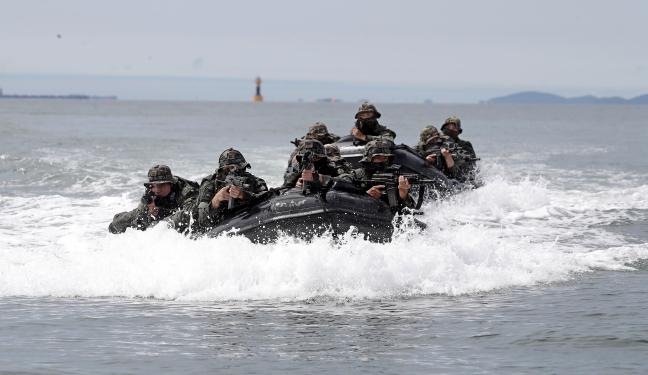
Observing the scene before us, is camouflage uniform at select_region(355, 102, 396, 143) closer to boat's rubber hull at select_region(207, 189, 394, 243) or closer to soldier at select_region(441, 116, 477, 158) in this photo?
soldier at select_region(441, 116, 477, 158)

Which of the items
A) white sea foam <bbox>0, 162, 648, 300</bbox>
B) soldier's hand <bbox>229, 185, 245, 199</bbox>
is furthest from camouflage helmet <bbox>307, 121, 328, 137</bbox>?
soldier's hand <bbox>229, 185, 245, 199</bbox>

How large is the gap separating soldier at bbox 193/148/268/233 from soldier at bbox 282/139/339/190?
563 millimetres

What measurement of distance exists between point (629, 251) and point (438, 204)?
5709mm

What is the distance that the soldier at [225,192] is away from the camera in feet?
42.0

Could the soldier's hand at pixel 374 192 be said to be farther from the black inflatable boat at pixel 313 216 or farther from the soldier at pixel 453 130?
the soldier at pixel 453 130

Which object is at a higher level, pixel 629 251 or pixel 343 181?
pixel 343 181

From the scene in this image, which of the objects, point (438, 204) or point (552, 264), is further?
point (438, 204)

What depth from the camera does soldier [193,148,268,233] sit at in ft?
42.0

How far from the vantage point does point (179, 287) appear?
1231 cm

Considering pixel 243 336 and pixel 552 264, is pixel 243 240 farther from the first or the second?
pixel 552 264

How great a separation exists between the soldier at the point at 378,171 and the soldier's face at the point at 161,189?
6.99 ft

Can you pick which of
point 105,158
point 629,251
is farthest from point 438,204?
point 105,158

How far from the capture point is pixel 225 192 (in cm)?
1280

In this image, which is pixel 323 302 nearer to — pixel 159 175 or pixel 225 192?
pixel 225 192
